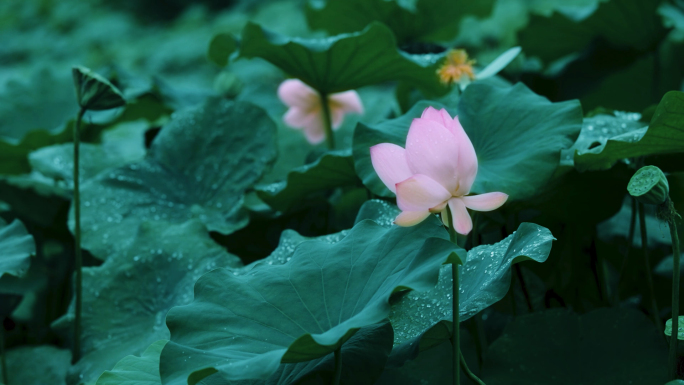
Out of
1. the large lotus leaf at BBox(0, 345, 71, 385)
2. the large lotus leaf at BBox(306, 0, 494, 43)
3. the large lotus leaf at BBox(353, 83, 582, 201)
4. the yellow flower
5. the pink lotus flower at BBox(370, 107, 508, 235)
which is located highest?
the pink lotus flower at BBox(370, 107, 508, 235)

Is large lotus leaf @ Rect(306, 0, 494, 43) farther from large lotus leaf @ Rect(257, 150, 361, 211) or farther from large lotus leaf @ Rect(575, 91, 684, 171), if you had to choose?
large lotus leaf @ Rect(575, 91, 684, 171)

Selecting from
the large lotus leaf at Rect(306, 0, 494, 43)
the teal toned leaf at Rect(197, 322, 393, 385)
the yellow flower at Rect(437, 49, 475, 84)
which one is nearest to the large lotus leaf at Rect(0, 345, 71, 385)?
the teal toned leaf at Rect(197, 322, 393, 385)

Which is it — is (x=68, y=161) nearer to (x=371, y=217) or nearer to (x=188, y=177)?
(x=188, y=177)

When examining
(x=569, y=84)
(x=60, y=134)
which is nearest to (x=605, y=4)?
(x=569, y=84)

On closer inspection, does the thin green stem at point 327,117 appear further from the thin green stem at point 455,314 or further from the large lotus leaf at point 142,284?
the thin green stem at point 455,314

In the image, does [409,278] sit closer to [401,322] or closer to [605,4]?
[401,322]

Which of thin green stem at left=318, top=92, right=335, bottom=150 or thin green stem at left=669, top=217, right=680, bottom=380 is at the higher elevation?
thin green stem at left=669, top=217, right=680, bottom=380
